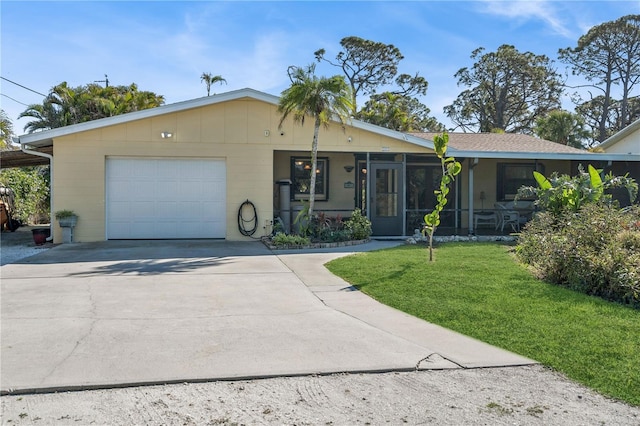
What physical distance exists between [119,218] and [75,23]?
5.06 metres

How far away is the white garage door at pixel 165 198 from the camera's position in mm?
12742

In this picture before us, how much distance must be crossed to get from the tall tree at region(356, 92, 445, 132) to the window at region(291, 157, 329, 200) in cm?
1059

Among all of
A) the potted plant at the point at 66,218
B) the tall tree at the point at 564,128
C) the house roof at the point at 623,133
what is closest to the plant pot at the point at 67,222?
the potted plant at the point at 66,218

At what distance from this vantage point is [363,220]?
41.3ft

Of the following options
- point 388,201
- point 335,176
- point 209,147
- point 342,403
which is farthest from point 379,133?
point 342,403

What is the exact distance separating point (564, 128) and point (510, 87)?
466 inches

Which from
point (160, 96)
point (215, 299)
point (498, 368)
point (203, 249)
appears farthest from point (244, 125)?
point (160, 96)

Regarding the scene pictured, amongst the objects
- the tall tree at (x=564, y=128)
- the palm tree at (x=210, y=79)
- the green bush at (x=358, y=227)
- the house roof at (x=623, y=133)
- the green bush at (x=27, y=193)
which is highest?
the palm tree at (x=210, y=79)

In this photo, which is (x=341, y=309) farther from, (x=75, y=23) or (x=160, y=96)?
(x=160, y=96)

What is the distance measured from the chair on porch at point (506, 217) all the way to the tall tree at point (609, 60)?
2495cm

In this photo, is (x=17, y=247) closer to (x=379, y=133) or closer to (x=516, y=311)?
(x=379, y=133)

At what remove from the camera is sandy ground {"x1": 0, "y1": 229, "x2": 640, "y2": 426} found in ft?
9.76

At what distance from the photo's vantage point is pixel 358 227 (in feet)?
40.7

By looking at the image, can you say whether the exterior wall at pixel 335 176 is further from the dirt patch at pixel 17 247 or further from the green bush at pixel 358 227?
the dirt patch at pixel 17 247
